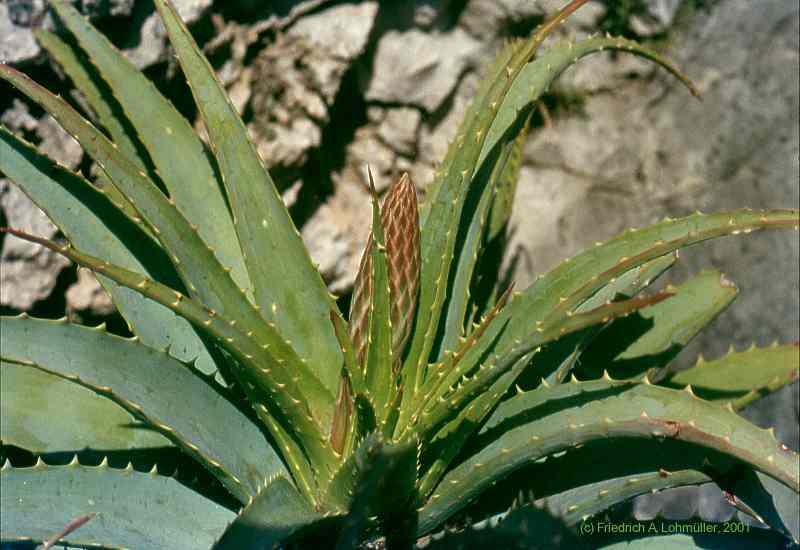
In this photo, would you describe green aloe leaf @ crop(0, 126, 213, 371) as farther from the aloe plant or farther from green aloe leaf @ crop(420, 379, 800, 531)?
green aloe leaf @ crop(420, 379, 800, 531)

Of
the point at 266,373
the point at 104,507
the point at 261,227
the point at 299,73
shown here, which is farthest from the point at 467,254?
the point at 299,73

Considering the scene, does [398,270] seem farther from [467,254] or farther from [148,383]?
[148,383]

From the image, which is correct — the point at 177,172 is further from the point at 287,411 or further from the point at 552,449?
the point at 552,449

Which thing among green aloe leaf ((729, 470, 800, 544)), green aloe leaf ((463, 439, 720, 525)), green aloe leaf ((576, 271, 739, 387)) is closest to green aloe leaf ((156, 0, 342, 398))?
green aloe leaf ((463, 439, 720, 525))

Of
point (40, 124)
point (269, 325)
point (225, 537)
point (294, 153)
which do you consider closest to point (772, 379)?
point (269, 325)

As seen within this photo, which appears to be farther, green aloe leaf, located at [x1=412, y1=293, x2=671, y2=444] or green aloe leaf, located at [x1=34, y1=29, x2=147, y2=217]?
green aloe leaf, located at [x1=34, y1=29, x2=147, y2=217]

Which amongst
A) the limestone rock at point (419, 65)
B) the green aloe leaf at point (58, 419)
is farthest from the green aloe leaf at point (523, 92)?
the limestone rock at point (419, 65)
